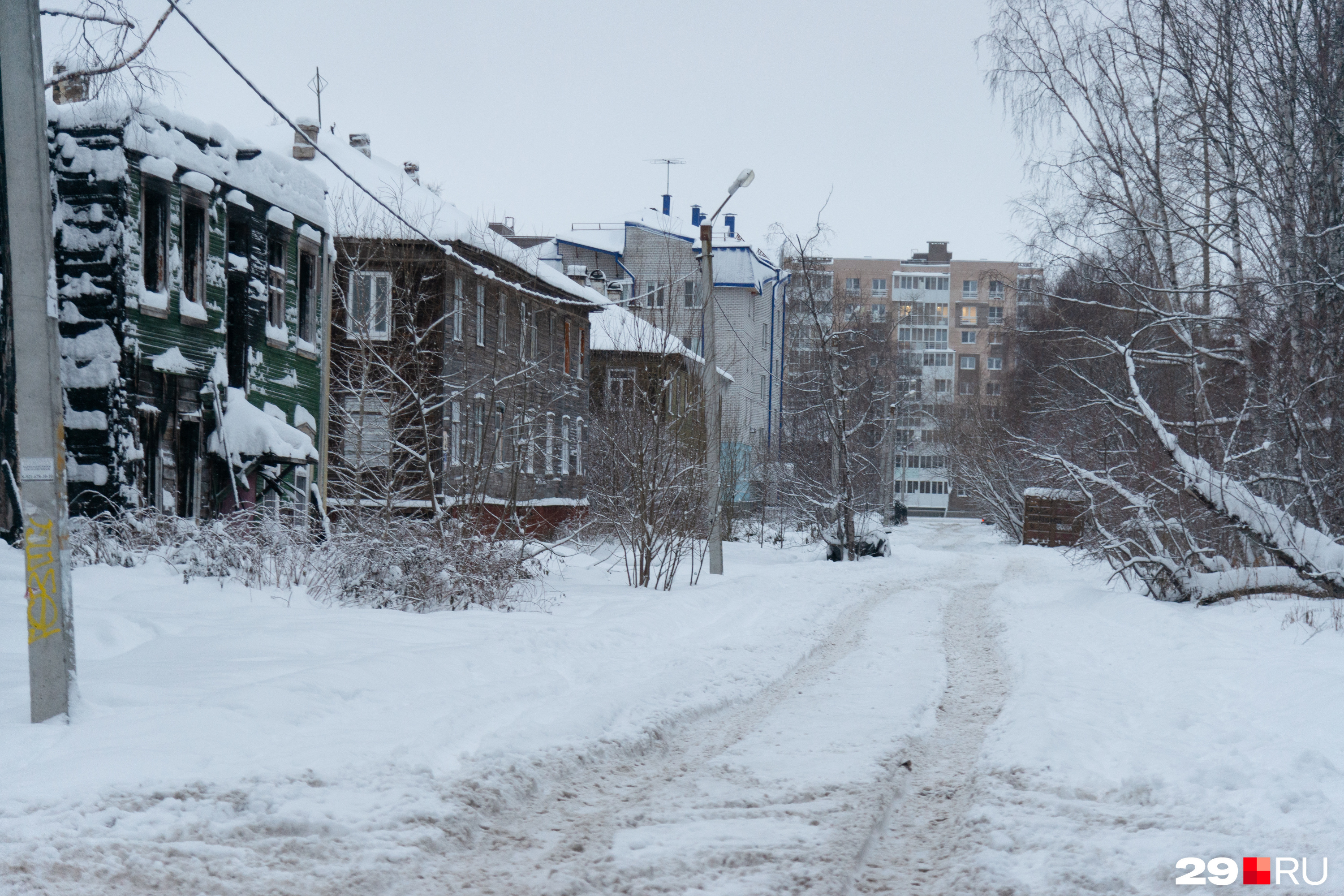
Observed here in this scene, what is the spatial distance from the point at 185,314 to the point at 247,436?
7.80 feet

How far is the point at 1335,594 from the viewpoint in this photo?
13344 mm

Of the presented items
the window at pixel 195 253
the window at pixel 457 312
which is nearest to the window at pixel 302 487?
the window at pixel 195 253

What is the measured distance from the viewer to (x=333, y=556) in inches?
499

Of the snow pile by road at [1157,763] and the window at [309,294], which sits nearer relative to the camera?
the snow pile by road at [1157,763]

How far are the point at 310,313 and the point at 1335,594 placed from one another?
18.1 m

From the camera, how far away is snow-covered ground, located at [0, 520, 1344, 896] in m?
4.66

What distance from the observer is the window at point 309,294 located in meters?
22.4

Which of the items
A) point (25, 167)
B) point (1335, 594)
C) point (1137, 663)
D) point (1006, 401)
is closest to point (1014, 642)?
point (1137, 663)

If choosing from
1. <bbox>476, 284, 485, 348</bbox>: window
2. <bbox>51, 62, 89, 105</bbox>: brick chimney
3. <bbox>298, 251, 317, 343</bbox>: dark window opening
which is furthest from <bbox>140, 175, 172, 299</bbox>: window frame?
<bbox>476, 284, 485, 348</bbox>: window

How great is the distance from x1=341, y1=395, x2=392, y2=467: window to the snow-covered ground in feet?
43.0

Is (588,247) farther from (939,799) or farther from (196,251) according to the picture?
(939,799)

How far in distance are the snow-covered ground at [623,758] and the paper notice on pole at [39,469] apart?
4.31ft

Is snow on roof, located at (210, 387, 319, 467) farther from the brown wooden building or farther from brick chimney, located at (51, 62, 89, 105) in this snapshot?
brick chimney, located at (51, 62, 89, 105)

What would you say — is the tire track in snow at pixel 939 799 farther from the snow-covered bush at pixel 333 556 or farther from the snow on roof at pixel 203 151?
the snow on roof at pixel 203 151
